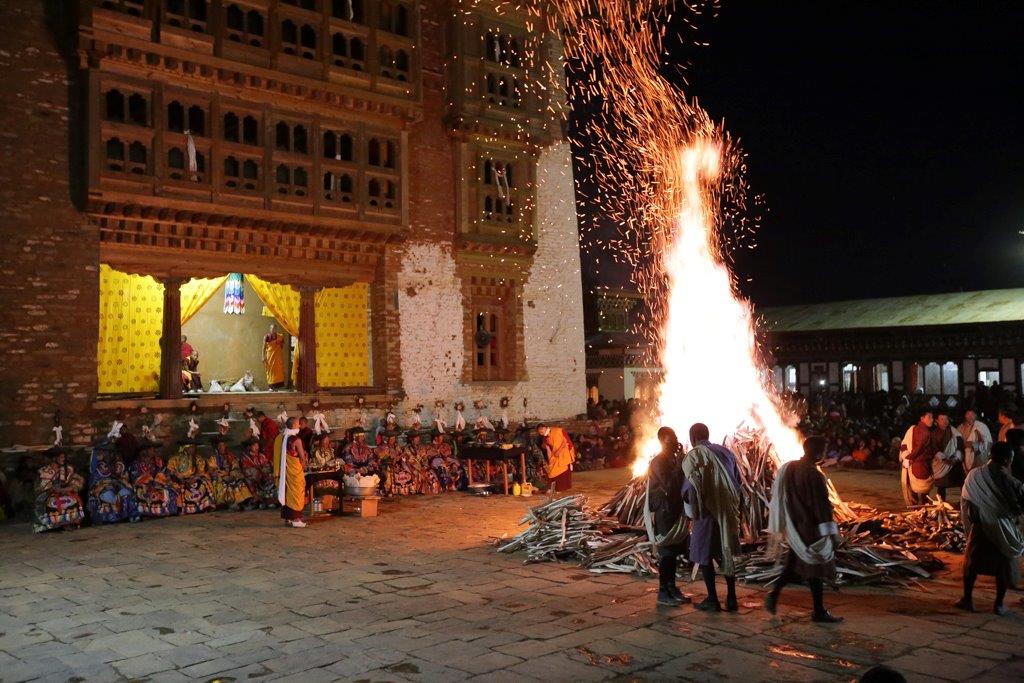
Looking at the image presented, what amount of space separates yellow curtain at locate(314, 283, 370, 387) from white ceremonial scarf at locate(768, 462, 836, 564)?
12583 millimetres

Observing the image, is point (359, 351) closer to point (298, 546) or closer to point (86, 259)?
point (86, 259)

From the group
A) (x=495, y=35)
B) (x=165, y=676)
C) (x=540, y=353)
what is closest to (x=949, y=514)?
(x=165, y=676)

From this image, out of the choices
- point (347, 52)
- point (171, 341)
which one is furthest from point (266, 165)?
point (171, 341)

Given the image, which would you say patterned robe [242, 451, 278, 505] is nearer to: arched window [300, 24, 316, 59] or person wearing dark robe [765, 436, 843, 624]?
arched window [300, 24, 316, 59]

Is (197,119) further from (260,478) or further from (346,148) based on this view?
(260,478)

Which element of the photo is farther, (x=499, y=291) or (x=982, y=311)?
(x=982, y=311)

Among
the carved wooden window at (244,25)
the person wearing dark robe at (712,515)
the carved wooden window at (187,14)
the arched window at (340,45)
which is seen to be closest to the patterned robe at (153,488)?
the carved wooden window at (187,14)

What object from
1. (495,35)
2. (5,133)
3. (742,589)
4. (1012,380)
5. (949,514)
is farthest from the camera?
(1012,380)

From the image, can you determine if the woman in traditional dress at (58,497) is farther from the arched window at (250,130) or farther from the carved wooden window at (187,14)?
the carved wooden window at (187,14)

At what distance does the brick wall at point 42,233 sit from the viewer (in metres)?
13.8

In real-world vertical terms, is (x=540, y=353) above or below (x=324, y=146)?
below

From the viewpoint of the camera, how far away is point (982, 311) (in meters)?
26.8

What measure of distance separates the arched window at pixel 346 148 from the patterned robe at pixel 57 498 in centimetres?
867

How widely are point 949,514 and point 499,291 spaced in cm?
1207
